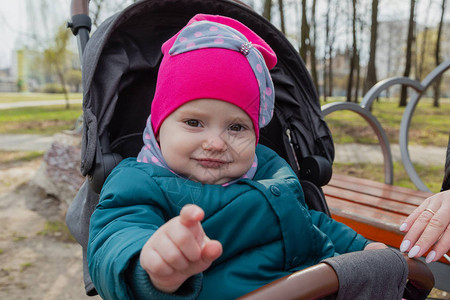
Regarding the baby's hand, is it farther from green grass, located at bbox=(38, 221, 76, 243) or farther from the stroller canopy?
green grass, located at bbox=(38, 221, 76, 243)

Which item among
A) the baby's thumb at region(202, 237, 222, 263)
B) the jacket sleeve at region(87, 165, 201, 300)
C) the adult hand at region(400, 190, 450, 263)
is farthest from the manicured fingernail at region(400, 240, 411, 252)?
the baby's thumb at region(202, 237, 222, 263)

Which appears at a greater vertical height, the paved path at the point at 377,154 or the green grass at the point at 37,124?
the paved path at the point at 377,154

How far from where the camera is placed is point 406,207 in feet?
8.75

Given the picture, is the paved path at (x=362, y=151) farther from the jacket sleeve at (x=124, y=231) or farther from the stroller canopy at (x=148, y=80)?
the jacket sleeve at (x=124, y=231)

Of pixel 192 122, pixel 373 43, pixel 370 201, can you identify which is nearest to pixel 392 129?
pixel 373 43

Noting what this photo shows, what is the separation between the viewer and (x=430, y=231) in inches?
52.4

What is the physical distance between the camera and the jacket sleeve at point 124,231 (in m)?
0.87

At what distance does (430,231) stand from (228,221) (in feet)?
2.23

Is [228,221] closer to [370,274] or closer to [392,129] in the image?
[370,274]

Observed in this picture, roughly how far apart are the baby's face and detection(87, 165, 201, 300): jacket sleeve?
126 mm

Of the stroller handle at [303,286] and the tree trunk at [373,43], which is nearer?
the stroller handle at [303,286]

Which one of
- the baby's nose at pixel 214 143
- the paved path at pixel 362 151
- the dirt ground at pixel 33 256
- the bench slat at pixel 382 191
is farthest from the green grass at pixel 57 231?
the paved path at pixel 362 151

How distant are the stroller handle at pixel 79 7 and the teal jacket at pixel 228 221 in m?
1.01

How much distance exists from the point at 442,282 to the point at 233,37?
1650 mm
